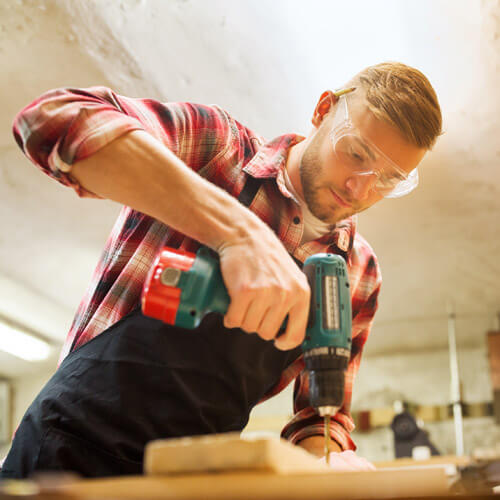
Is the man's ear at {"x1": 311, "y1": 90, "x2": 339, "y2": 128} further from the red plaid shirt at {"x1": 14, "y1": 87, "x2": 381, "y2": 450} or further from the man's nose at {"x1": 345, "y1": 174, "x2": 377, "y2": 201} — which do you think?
the man's nose at {"x1": 345, "y1": 174, "x2": 377, "y2": 201}

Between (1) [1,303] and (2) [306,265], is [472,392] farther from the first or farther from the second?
(2) [306,265]

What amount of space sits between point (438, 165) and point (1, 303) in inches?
137

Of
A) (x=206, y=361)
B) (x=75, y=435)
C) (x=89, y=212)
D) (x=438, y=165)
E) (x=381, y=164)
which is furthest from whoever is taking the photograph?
(x=89, y=212)

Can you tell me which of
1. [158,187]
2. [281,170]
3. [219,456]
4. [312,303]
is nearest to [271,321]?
[312,303]

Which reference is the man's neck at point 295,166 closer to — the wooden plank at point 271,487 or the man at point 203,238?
the man at point 203,238

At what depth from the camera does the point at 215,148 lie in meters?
1.56

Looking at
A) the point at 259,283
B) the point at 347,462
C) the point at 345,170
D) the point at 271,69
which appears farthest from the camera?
the point at 271,69

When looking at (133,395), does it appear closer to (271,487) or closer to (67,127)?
(67,127)

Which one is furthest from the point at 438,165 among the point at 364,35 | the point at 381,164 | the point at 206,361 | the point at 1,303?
the point at 1,303

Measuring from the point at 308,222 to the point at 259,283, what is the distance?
2.20ft

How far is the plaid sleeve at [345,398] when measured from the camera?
67.6 inches

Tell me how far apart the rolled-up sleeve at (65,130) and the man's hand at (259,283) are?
306mm

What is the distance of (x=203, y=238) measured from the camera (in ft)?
3.89

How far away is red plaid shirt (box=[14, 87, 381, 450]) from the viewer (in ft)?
3.83
